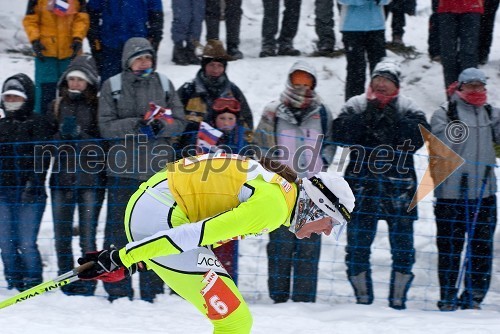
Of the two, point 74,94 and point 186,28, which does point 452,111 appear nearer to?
point 74,94

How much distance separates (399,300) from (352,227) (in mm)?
673

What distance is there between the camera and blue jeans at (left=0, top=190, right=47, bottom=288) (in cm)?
637

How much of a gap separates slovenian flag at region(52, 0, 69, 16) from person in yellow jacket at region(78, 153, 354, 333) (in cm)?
348

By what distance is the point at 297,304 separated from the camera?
637 cm

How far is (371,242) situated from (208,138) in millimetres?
1497

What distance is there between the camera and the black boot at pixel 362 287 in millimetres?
6488

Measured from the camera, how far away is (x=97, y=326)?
5859 mm

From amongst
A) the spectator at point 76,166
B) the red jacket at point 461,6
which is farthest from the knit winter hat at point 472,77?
the spectator at point 76,166

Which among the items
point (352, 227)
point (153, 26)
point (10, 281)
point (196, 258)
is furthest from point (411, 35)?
point (196, 258)

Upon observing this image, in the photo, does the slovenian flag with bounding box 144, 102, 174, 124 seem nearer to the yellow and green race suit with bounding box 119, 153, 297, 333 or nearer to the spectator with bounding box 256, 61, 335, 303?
the spectator with bounding box 256, 61, 335, 303

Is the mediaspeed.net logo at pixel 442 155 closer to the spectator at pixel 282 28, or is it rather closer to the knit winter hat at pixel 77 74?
the knit winter hat at pixel 77 74

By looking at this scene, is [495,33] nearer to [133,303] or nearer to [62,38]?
[62,38]

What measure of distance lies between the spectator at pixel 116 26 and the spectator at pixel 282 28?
73.7 inches

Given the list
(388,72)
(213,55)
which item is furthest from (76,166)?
(388,72)
